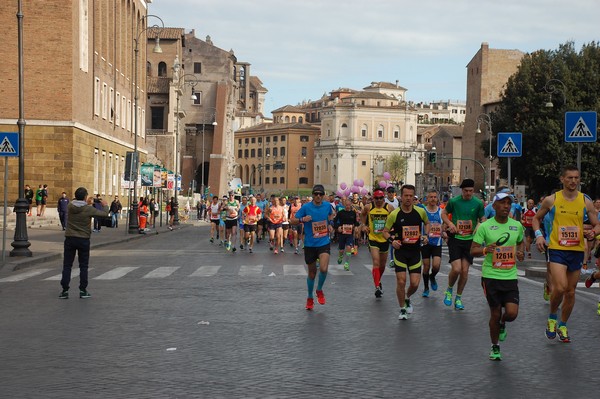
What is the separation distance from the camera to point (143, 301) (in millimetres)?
15594

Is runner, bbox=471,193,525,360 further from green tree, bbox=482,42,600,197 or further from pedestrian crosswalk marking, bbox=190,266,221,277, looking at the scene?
green tree, bbox=482,42,600,197

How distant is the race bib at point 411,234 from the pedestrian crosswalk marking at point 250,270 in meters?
8.30

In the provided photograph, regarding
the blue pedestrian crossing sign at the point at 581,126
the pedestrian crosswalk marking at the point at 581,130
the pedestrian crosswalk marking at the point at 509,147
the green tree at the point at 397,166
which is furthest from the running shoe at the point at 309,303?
the green tree at the point at 397,166

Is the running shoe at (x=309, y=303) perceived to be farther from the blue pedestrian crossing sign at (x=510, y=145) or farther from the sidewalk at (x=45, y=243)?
the blue pedestrian crossing sign at (x=510, y=145)

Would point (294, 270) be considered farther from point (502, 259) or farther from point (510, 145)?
point (502, 259)

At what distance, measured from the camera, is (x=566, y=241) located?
11.2 m

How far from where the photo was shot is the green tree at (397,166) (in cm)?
17350

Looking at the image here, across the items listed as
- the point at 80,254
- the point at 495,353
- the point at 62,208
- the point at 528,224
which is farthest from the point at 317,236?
the point at 62,208

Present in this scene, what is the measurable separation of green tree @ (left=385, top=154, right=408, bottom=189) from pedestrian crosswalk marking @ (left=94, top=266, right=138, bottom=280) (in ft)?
492

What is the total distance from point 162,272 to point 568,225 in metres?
12.5

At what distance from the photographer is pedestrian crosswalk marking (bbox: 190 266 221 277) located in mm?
21397

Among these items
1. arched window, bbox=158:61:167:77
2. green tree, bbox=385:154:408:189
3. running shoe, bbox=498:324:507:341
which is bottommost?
running shoe, bbox=498:324:507:341

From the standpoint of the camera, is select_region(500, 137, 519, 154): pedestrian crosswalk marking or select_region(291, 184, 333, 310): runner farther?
select_region(500, 137, 519, 154): pedestrian crosswalk marking

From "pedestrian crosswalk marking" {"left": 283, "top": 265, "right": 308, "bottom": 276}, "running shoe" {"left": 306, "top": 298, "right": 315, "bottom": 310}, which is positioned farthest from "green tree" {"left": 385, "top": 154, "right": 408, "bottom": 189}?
"running shoe" {"left": 306, "top": 298, "right": 315, "bottom": 310}
